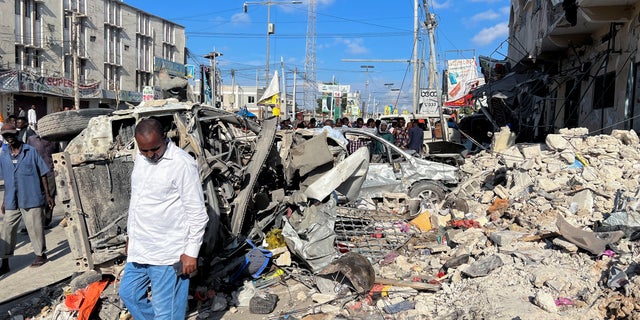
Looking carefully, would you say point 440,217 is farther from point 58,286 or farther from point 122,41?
point 122,41

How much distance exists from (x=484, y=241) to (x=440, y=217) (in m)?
1.60

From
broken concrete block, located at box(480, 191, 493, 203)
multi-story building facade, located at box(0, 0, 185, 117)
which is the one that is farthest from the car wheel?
multi-story building facade, located at box(0, 0, 185, 117)

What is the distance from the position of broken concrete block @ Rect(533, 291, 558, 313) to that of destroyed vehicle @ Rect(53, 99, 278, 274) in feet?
9.92

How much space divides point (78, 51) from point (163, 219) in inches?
1533

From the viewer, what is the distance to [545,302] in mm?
4062

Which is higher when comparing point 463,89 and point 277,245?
point 463,89

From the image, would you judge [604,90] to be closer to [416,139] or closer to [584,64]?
[584,64]

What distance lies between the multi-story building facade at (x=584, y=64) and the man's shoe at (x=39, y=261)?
31.5 feet

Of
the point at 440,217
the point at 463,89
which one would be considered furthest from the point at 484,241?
the point at 463,89

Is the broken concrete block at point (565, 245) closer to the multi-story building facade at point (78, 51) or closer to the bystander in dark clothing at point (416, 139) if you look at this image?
the bystander in dark clothing at point (416, 139)

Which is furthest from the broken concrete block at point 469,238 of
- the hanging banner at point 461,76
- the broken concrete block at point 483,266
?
the hanging banner at point 461,76

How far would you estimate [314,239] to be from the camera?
5.69 metres

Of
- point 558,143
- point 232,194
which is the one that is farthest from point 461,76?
point 232,194

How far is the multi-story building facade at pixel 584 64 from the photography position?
9.72 m
